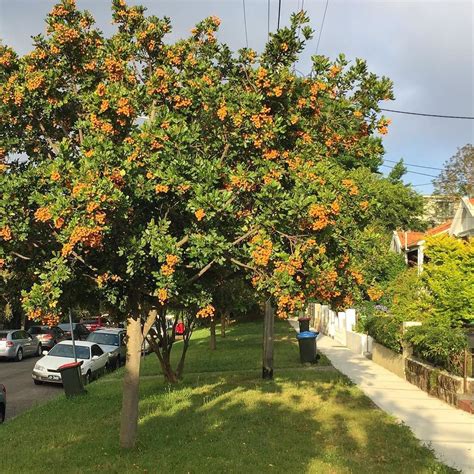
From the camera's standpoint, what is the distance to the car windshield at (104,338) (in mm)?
21828

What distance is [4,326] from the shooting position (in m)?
40.8

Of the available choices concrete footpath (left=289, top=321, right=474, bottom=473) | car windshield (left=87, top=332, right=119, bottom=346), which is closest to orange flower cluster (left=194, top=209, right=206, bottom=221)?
concrete footpath (left=289, top=321, right=474, bottom=473)

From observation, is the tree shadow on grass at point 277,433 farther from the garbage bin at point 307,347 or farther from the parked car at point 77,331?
the parked car at point 77,331

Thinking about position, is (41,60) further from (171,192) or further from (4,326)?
(4,326)

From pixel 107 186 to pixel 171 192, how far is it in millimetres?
1284

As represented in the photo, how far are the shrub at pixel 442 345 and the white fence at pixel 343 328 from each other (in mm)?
2481

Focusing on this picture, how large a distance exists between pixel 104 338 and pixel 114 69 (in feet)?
54.1

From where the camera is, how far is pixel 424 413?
9758mm

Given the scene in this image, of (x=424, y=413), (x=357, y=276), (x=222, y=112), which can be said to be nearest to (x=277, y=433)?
(x=424, y=413)

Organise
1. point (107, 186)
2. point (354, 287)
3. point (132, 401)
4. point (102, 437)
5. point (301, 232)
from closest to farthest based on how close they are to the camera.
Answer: point (107, 186)
point (301, 232)
point (354, 287)
point (132, 401)
point (102, 437)

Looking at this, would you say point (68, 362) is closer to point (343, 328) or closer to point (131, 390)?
point (131, 390)


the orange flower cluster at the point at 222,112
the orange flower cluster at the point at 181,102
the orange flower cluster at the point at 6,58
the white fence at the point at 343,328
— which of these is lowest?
the white fence at the point at 343,328

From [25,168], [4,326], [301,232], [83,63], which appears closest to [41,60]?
[83,63]

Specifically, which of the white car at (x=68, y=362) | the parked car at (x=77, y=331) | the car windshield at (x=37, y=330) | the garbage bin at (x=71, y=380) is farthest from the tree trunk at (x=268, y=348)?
the parked car at (x=77, y=331)
